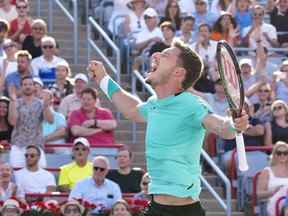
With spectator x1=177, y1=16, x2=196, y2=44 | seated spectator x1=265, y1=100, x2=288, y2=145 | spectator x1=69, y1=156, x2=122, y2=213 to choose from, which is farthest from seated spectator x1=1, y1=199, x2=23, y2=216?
spectator x1=177, y1=16, x2=196, y2=44

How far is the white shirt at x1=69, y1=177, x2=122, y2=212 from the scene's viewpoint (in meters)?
13.8

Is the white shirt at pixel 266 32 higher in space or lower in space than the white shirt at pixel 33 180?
higher

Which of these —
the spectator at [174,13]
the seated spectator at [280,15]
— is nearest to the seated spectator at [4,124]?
the spectator at [174,13]

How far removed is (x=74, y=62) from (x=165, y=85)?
9.92 metres

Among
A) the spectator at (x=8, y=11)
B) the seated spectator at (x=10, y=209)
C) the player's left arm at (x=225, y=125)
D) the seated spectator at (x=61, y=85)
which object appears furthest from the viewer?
the spectator at (x=8, y=11)

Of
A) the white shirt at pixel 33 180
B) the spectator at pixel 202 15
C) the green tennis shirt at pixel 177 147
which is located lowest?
the white shirt at pixel 33 180

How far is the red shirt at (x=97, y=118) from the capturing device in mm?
15258

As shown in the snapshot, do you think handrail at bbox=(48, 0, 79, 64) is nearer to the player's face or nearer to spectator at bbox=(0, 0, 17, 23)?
spectator at bbox=(0, 0, 17, 23)

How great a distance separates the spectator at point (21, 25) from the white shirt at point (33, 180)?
3463 mm

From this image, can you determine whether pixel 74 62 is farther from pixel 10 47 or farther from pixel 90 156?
pixel 90 156

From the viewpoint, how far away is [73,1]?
18672 mm

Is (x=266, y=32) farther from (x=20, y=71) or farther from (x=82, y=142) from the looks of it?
(x=82, y=142)

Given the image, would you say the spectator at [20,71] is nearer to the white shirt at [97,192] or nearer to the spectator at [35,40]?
the spectator at [35,40]

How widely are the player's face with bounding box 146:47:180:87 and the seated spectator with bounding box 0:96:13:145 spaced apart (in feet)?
21.9
